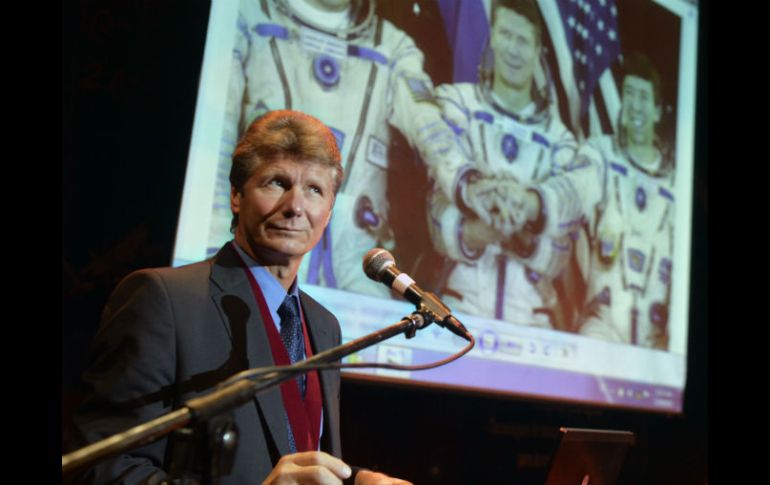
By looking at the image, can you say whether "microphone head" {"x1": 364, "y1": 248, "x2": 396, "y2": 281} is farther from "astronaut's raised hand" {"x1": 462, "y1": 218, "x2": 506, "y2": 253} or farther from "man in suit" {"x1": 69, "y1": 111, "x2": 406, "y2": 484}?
"astronaut's raised hand" {"x1": 462, "y1": 218, "x2": 506, "y2": 253}

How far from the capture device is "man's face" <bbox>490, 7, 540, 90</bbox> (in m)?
4.14

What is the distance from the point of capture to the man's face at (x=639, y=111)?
15.5 ft

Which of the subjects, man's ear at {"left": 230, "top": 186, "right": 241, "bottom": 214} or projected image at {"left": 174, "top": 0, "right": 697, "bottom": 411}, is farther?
projected image at {"left": 174, "top": 0, "right": 697, "bottom": 411}

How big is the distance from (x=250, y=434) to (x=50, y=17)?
45.9 inches

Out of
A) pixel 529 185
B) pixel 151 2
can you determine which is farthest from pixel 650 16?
Result: pixel 151 2

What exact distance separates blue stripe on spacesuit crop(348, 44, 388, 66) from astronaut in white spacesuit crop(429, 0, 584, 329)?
360 millimetres

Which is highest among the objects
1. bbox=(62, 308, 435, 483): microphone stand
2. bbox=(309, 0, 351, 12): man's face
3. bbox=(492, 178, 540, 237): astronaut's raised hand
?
bbox=(309, 0, 351, 12): man's face

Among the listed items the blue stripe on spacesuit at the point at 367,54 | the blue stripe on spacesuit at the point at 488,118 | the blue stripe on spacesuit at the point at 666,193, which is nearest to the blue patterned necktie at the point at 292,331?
the blue stripe on spacesuit at the point at 367,54

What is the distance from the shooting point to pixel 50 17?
1688mm

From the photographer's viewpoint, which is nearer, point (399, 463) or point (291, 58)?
point (291, 58)

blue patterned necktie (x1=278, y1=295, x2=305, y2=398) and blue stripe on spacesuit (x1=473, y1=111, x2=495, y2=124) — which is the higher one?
blue stripe on spacesuit (x1=473, y1=111, x2=495, y2=124)

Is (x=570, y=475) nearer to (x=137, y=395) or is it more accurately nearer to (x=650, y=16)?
(x=137, y=395)

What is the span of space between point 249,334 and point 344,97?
5.54ft

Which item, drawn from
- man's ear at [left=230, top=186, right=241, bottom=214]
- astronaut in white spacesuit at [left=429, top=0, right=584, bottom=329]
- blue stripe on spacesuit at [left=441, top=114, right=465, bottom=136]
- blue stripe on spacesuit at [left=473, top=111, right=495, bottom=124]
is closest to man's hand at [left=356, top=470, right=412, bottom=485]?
man's ear at [left=230, top=186, right=241, bottom=214]
